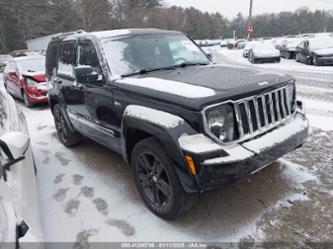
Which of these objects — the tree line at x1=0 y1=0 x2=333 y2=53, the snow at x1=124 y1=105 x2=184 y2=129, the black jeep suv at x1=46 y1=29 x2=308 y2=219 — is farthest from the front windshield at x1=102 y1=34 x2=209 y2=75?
the tree line at x1=0 y1=0 x2=333 y2=53

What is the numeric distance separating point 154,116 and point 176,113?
9.0 inches

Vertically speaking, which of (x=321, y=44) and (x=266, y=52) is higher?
(x=321, y=44)

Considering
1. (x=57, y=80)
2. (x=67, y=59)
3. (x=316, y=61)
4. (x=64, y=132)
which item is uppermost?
(x=67, y=59)

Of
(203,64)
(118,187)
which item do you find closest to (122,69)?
(203,64)

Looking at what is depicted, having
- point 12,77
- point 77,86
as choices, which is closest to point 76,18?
point 12,77

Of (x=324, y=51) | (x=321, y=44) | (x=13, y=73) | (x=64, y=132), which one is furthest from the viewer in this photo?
(x=321, y=44)

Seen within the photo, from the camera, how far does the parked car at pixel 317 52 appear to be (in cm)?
1457

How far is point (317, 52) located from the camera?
15.0m

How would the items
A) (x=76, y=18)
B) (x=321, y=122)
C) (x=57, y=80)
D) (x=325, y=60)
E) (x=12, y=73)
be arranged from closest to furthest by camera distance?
(x=57, y=80), (x=321, y=122), (x=12, y=73), (x=325, y=60), (x=76, y=18)

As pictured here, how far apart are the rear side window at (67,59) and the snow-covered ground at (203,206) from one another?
1509mm

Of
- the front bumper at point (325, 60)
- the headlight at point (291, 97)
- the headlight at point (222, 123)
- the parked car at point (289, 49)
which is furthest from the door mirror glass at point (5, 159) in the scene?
the parked car at point (289, 49)

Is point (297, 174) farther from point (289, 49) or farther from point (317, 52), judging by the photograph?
point (289, 49)

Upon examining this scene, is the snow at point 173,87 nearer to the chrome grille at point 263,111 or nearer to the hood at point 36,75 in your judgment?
the chrome grille at point 263,111

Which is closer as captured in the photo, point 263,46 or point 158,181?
point 158,181
